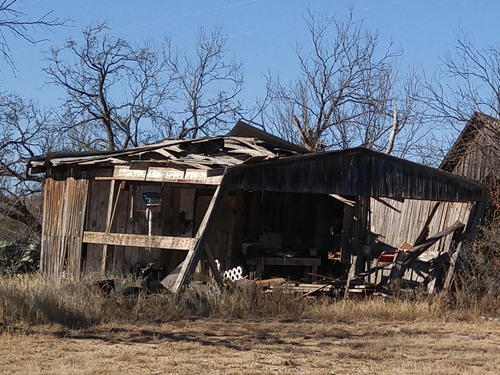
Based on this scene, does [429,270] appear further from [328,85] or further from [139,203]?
[328,85]

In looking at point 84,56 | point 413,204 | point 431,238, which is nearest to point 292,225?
point 413,204

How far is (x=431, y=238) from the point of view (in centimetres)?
1574

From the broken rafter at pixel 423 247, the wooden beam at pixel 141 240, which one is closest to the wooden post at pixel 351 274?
the broken rafter at pixel 423 247

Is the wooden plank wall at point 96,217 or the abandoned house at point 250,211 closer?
the abandoned house at point 250,211

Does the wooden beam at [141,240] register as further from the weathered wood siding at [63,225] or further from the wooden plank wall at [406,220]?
the wooden plank wall at [406,220]

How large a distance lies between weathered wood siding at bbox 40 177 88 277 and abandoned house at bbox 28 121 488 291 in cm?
2

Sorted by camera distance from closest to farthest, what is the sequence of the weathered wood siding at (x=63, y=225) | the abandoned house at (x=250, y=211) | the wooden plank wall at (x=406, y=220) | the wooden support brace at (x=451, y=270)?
1. the abandoned house at (x=250, y=211)
2. the wooden support brace at (x=451, y=270)
3. the weathered wood siding at (x=63, y=225)
4. the wooden plank wall at (x=406, y=220)

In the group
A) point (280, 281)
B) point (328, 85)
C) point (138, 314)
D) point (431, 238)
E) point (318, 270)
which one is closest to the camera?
point (138, 314)

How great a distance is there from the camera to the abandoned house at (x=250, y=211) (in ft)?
46.1

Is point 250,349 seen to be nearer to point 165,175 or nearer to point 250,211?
point 165,175

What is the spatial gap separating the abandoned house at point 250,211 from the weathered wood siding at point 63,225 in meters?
0.02

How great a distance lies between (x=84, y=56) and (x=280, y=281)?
47.0ft

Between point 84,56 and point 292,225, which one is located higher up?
point 84,56

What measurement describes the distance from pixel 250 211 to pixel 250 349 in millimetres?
8454
